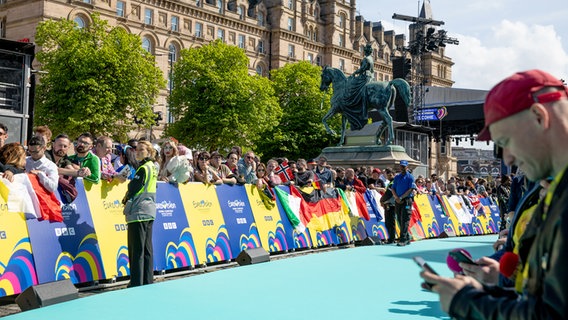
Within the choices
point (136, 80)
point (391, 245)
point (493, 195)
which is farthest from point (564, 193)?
point (136, 80)

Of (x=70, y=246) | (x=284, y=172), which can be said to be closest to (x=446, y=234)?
(x=284, y=172)

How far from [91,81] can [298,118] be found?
2422 cm

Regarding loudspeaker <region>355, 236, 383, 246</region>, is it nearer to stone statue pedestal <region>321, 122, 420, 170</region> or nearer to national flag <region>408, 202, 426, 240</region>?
national flag <region>408, 202, 426, 240</region>

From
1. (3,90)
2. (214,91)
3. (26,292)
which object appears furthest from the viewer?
(214,91)

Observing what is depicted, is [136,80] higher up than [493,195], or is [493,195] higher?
[136,80]

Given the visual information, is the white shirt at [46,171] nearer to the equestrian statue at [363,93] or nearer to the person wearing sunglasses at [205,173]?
the person wearing sunglasses at [205,173]

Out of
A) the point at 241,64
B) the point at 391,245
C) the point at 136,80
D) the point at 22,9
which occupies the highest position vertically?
the point at 22,9

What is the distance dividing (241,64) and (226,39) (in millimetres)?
20828

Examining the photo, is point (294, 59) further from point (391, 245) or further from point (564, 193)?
point (564, 193)

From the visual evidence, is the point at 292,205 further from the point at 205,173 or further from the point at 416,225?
the point at 416,225

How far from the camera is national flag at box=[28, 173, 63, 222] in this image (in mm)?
7789

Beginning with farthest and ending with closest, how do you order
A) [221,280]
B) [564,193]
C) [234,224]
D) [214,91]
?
1. [214,91]
2. [234,224]
3. [221,280]
4. [564,193]

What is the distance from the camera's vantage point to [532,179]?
201cm

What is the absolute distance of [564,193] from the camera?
177 centimetres
